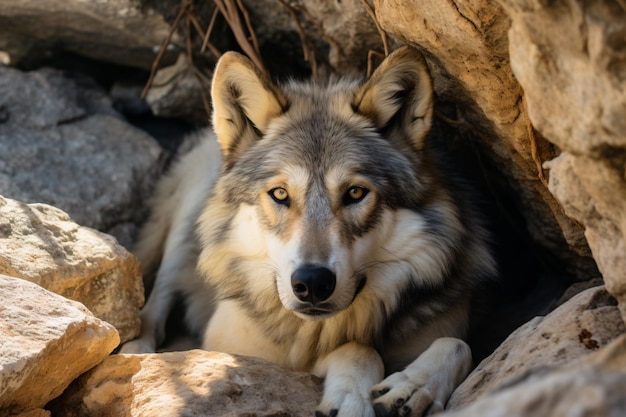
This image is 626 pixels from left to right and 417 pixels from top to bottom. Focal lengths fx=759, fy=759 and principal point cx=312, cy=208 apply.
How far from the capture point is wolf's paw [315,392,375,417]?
116 inches

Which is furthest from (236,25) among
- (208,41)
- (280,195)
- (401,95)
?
(280,195)

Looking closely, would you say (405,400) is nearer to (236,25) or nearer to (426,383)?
(426,383)

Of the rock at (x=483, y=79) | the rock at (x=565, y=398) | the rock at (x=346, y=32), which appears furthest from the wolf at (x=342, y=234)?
the rock at (x=565, y=398)

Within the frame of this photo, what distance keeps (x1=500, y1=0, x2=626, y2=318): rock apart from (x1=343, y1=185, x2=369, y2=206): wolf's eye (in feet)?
3.67

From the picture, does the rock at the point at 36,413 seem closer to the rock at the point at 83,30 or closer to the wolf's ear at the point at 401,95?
the wolf's ear at the point at 401,95

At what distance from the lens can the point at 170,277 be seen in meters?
5.00

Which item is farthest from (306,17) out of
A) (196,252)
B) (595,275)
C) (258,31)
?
(595,275)

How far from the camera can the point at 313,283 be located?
10.1ft

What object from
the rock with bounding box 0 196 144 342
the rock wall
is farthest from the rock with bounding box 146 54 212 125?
the rock with bounding box 0 196 144 342

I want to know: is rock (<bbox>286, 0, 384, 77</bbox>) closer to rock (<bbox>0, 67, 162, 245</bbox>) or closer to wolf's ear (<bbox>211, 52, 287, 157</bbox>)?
wolf's ear (<bbox>211, 52, 287, 157</bbox>)

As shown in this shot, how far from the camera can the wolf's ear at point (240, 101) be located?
3.77 m

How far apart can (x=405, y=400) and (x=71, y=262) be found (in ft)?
5.82

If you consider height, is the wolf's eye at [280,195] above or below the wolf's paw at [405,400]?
above

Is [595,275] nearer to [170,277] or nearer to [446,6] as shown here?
[446,6]
